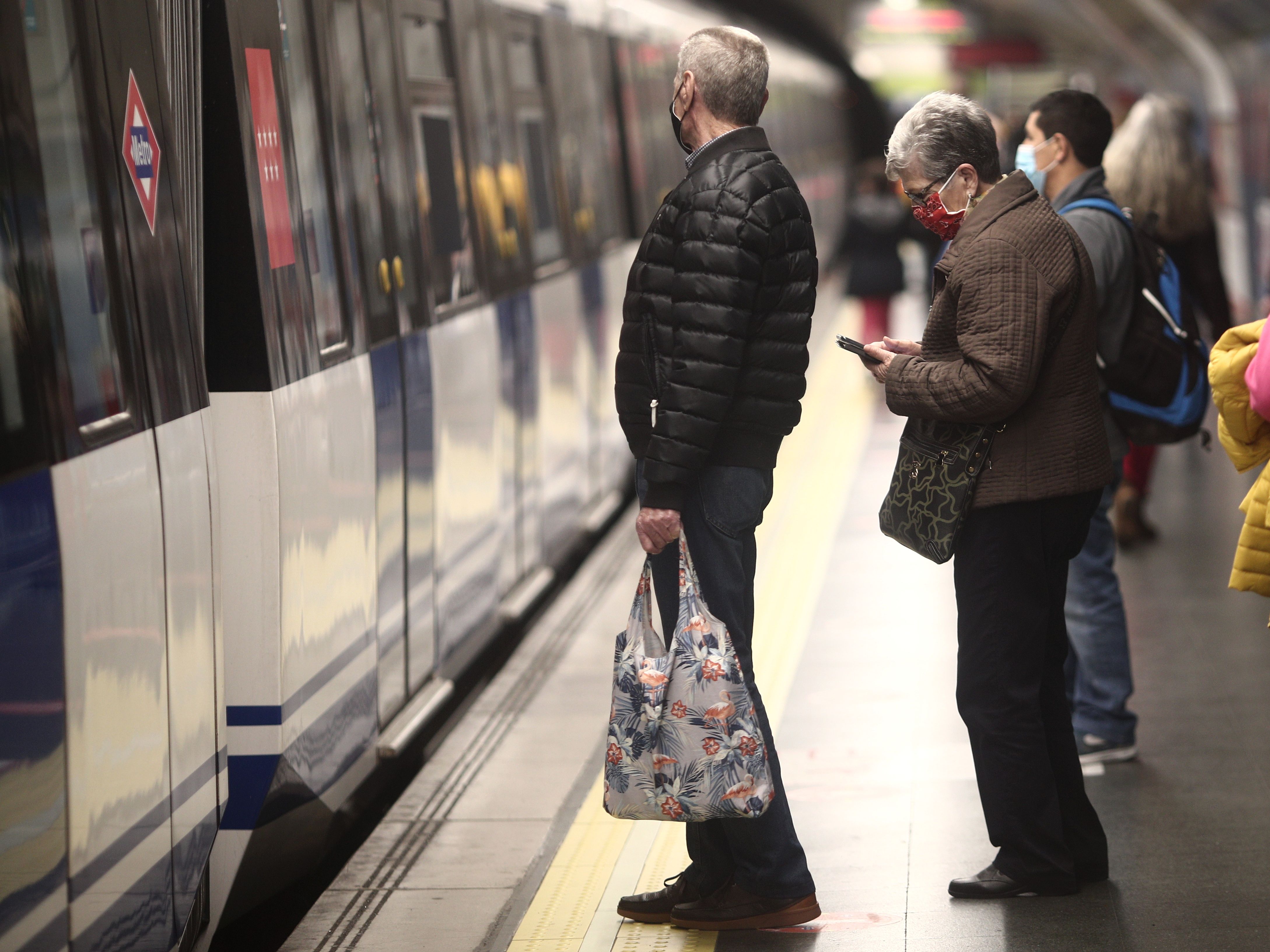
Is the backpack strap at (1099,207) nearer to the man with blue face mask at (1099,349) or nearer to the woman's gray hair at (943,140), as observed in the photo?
the man with blue face mask at (1099,349)

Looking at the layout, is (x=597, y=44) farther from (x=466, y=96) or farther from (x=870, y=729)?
(x=870, y=729)

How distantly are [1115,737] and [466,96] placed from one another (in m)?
3.08

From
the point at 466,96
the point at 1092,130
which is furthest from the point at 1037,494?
the point at 466,96

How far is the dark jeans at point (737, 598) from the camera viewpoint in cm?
357

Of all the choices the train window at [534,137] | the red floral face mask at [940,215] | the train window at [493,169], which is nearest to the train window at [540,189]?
the train window at [534,137]

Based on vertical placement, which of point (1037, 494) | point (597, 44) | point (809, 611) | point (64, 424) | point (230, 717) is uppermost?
point (597, 44)

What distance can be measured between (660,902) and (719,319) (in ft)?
4.45

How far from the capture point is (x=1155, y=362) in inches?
179

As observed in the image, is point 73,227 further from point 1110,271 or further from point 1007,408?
point 1110,271

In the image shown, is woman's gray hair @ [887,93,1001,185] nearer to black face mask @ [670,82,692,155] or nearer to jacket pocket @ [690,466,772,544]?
black face mask @ [670,82,692,155]

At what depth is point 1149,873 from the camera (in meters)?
4.05

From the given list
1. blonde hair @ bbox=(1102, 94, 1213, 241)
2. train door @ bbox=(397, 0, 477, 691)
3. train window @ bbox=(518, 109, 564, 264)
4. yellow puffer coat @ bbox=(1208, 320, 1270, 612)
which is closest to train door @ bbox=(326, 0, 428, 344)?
train door @ bbox=(397, 0, 477, 691)

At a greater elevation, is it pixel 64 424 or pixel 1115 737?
pixel 64 424

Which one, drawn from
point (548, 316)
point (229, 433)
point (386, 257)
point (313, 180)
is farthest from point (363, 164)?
point (548, 316)
